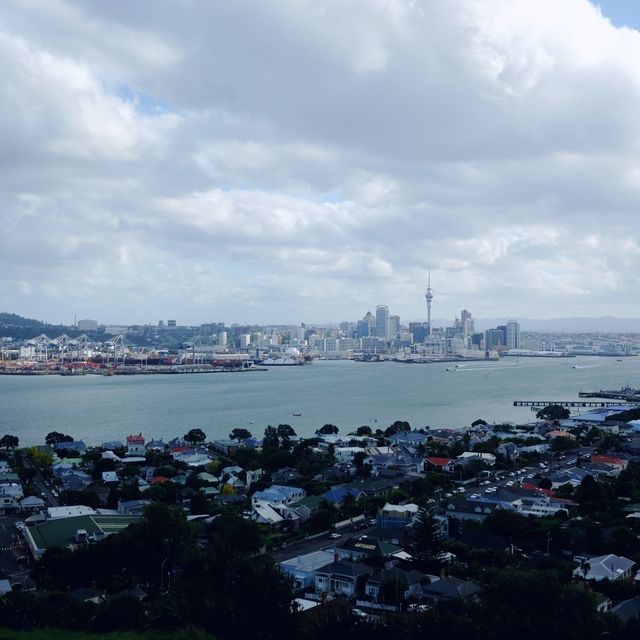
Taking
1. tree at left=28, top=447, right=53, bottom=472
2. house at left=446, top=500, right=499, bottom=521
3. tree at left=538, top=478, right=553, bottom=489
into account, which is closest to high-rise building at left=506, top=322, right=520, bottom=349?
tree at left=538, top=478, right=553, bottom=489

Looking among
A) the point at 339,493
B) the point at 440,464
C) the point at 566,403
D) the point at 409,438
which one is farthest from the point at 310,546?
the point at 566,403

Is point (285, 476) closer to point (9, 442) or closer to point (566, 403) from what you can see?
point (9, 442)

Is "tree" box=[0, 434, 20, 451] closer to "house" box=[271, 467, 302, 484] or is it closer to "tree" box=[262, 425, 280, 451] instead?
"tree" box=[262, 425, 280, 451]

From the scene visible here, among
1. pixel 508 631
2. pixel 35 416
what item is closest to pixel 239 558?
pixel 508 631

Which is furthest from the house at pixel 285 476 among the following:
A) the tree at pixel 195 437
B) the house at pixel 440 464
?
the tree at pixel 195 437

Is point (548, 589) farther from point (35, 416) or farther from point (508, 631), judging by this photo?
point (35, 416)

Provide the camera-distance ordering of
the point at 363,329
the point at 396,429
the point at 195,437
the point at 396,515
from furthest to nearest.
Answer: the point at 363,329 < the point at 396,429 < the point at 195,437 < the point at 396,515

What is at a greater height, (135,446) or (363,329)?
(363,329)
